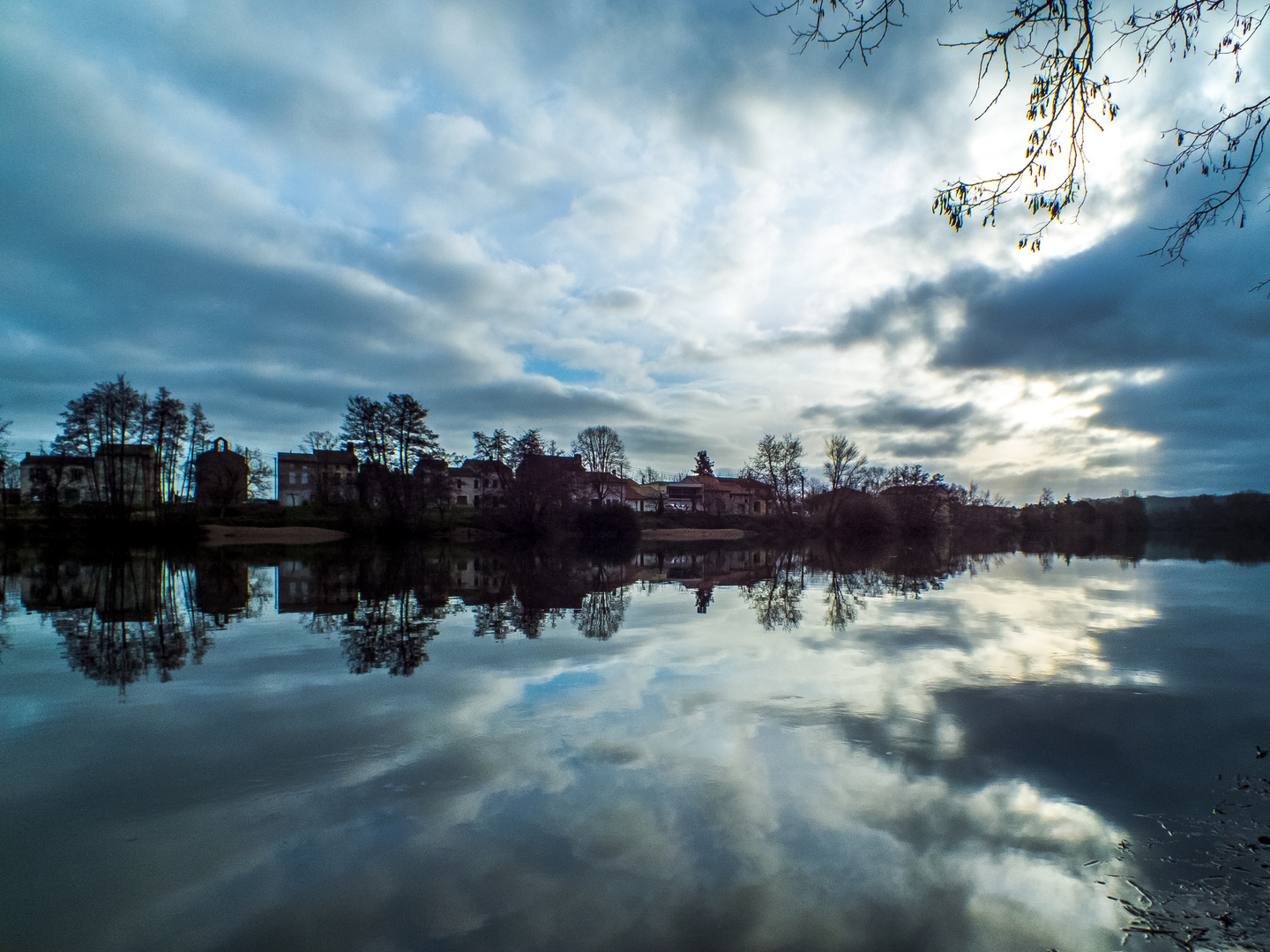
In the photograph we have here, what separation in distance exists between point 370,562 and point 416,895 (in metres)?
30.7

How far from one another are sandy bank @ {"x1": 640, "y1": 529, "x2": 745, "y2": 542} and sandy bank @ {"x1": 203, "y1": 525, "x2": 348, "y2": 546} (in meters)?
29.8

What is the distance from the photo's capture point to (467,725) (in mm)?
7352

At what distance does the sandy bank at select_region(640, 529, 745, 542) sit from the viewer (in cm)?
6656

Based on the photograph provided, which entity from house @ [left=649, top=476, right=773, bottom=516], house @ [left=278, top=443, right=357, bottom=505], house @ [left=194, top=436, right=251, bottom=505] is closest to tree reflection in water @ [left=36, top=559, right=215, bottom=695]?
house @ [left=194, top=436, right=251, bottom=505]

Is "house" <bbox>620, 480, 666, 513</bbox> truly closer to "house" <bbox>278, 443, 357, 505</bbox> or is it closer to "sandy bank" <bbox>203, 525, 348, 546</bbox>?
"house" <bbox>278, 443, 357, 505</bbox>

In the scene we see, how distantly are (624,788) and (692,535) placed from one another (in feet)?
215

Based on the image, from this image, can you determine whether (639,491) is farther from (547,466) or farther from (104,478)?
(104,478)

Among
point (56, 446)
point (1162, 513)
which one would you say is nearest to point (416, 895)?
point (56, 446)

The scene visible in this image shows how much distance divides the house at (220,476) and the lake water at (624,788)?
52.8 m

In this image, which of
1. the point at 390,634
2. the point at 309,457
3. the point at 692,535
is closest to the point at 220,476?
the point at 309,457

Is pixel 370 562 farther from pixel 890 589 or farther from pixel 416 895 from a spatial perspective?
pixel 416 895

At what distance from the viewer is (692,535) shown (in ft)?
232

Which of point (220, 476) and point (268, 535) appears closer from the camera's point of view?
point (268, 535)

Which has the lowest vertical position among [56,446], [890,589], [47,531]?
[890,589]
